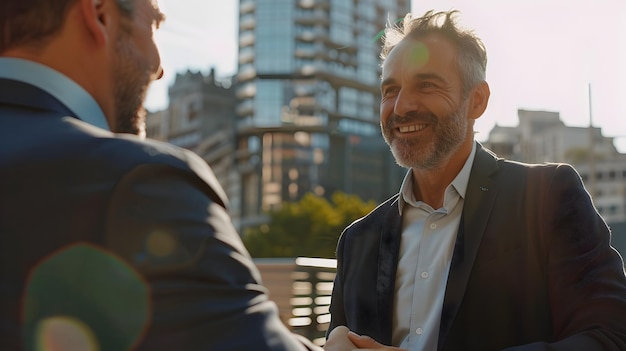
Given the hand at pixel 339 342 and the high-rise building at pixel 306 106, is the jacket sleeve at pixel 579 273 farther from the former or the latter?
the high-rise building at pixel 306 106

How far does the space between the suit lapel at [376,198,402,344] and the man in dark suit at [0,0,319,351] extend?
3.91 ft

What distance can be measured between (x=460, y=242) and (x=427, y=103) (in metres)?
0.50

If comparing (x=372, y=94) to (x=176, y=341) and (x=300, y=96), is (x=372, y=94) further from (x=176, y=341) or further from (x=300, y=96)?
(x=176, y=341)

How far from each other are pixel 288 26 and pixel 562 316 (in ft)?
281

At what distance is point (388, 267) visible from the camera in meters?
2.15

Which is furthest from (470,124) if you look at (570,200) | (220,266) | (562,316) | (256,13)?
(256,13)

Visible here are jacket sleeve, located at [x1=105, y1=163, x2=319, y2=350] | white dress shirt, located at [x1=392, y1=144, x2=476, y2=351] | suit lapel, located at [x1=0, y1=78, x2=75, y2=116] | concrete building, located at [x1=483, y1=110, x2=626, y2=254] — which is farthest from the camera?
concrete building, located at [x1=483, y1=110, x2=626, y2=254]

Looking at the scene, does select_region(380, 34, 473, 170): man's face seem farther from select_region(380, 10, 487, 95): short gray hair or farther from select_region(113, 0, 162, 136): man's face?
select_region(113, 0, 162, 136): man's face

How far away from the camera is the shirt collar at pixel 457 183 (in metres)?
2.17

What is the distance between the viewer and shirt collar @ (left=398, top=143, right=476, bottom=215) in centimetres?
217

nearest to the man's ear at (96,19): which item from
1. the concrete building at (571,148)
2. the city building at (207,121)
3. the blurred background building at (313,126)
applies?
the blurred background building at (313,126)

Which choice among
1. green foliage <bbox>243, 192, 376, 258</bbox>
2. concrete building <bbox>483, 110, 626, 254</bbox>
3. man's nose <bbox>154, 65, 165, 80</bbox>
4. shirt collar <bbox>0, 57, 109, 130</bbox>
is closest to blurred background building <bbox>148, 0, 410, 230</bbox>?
concrete building <bbox>483, 110, 626, 254</bbox>

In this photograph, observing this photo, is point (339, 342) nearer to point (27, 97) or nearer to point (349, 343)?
point (349, 343)

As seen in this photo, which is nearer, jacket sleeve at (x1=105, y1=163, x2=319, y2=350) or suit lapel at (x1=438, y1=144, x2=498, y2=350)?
jacket sleeve at (x1=105, y1=163, x2=319, y2=350)
